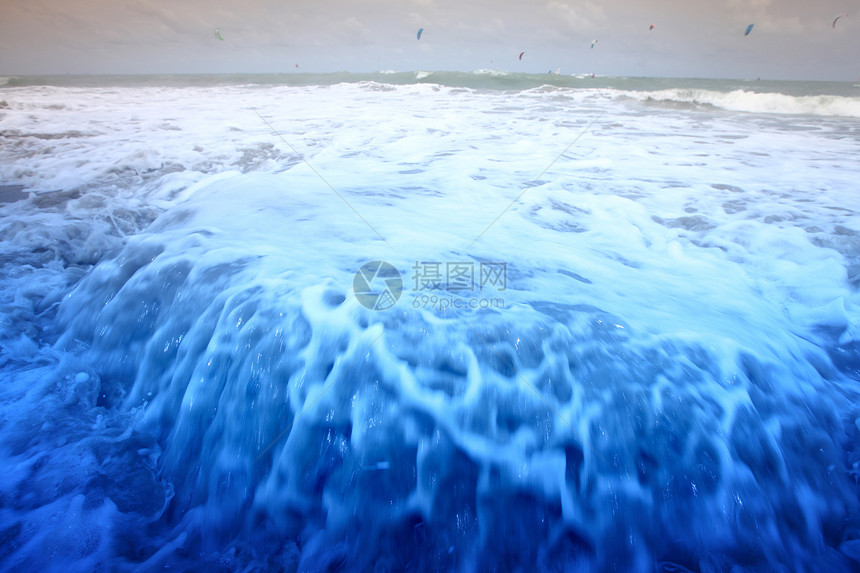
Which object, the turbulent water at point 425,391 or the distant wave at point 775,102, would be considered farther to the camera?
the distant wave at point 775,102

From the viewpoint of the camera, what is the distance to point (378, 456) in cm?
167

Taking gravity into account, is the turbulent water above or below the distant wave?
below

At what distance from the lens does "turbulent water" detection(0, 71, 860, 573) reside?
60.9 inches

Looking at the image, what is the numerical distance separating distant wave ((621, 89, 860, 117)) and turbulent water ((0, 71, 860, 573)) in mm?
14864

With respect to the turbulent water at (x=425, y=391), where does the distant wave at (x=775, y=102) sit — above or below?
above

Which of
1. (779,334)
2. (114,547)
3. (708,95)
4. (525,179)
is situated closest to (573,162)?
(525,179)

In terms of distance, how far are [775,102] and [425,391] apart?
64.9 feet

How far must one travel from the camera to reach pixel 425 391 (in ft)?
5.98

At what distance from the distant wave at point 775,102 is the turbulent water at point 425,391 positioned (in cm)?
1486

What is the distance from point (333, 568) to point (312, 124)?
29.2 ft

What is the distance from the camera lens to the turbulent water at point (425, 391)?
155 cm

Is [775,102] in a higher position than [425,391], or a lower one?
higher

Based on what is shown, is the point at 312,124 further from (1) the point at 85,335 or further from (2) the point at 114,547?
(2) the point at 114,547

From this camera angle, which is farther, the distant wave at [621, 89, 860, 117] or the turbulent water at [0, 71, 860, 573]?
the distant wave at [621, 89, 860, 117]
